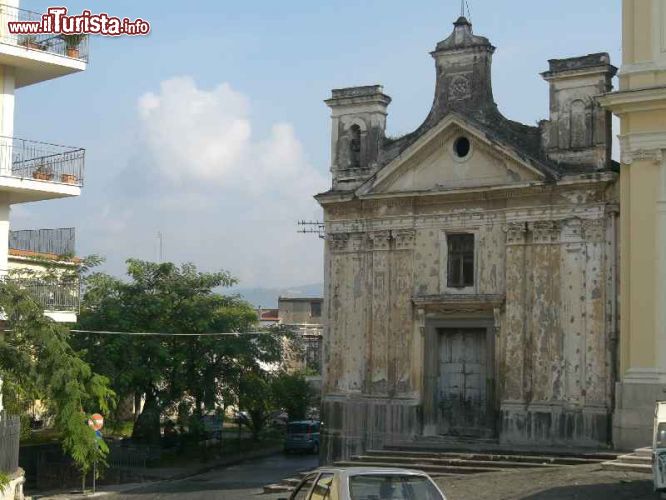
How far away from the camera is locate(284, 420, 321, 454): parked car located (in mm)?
46156

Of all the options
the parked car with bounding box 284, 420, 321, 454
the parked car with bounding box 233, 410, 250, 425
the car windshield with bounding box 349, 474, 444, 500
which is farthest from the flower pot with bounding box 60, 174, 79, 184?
the parked car with bounding box 233, 410, 250, 425

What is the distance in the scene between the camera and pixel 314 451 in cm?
4616

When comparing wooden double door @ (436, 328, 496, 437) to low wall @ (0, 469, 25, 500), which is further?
wooden double door @ (436, 328, 496, 437)

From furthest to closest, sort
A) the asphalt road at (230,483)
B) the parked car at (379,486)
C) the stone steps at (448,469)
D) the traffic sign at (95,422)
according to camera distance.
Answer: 1. the asphalt road at (230,483)
2. the traffic sign at (95,422)
3. the stone steps at (448,469)
4. the parked car at (379,486)

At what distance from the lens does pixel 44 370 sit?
87.8 feet

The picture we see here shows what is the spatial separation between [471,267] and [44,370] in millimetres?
11346

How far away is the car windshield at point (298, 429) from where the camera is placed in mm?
46594

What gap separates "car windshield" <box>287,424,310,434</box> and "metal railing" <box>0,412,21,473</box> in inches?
798

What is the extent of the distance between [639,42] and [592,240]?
4857 millimetres

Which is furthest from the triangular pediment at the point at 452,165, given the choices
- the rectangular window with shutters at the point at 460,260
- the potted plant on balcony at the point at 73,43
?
the potted plant on balcony at the point at 73,43

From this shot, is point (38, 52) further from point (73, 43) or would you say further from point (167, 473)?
point (167, 473)

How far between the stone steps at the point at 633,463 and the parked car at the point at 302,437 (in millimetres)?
21493

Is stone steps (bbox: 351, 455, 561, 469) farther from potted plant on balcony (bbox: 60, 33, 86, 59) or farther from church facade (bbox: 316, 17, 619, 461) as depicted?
potted plant on balcony (bbox: 60, 33, 86, 59)

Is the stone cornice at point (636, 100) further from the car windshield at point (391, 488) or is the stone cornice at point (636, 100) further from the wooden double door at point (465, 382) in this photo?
the car windshield at point (391, 488)
